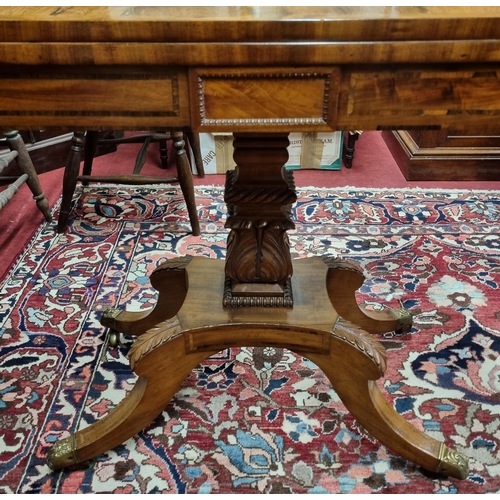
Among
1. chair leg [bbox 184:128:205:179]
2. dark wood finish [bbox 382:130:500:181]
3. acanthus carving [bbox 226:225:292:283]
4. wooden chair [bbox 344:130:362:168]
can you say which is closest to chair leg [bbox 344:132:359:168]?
wooden chair [bbox 344:130:362:168]

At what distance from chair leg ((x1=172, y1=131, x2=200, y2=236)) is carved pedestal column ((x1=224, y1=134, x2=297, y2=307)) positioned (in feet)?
2.59

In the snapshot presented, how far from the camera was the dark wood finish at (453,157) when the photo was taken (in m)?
2.25

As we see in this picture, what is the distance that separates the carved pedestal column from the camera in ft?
2.81

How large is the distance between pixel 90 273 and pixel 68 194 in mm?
353

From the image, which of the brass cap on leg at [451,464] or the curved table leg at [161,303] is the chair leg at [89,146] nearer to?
the curved table leg at [161,303]

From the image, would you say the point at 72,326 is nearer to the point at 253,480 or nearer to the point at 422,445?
the point at 253,480

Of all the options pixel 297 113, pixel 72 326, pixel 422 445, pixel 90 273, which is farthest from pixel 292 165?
pixel 297 113

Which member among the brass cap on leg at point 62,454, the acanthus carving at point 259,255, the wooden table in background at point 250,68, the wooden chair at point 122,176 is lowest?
the brass cap on leg at point 62,454

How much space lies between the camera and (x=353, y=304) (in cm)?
126

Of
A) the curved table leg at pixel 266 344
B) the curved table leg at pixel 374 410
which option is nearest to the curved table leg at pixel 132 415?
the curved table leg at pixel 266 344

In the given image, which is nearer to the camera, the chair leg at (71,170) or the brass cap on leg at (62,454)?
the brass cap on leg at (62,454)

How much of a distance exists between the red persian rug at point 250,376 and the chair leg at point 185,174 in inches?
3.6

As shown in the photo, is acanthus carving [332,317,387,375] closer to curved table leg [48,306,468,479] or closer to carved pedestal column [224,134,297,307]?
curved table leg [48,306,468,479]
